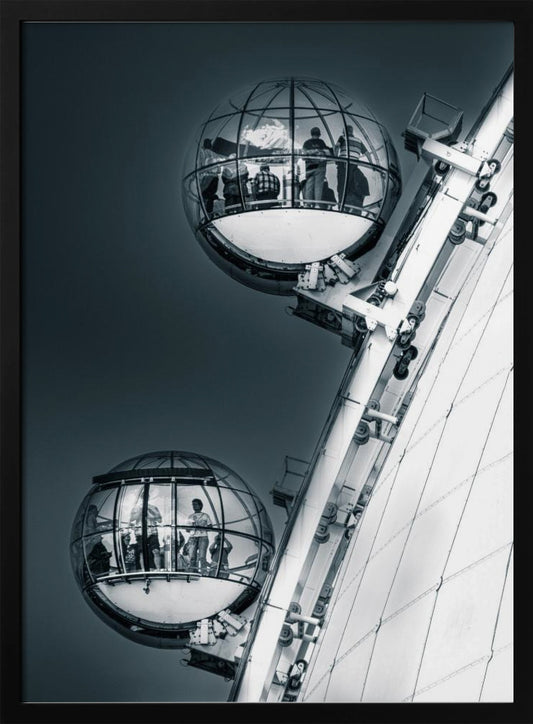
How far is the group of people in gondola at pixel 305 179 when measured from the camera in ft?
41.3

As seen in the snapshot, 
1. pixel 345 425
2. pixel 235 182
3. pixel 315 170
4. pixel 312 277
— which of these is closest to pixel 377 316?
pixel 345 425

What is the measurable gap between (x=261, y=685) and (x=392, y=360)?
2845 mm

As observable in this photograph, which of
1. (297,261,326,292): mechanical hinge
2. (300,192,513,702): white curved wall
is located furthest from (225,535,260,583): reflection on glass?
(297,261,326,292): mechanical hinge

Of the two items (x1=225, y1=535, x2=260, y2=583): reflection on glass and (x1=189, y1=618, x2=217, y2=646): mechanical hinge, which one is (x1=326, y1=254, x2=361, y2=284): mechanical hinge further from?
(x1=189, y1=618, x2=217, y2=646): mechanical hinge

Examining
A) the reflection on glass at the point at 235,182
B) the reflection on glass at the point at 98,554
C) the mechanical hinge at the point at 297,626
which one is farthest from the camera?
the reflection on glass at the point at 98,554

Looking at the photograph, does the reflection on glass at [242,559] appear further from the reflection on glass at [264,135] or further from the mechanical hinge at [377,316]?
the reflection on glass at [264,135]

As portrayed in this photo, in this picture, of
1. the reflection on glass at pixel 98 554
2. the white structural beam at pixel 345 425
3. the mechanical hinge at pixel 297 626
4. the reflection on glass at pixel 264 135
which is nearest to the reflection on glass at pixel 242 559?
the reflection on glass at pixel 98 554

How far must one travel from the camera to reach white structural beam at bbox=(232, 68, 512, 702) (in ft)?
38.9

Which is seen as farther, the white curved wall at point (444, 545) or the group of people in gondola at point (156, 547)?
the group of people in gondola at point (156, 547)

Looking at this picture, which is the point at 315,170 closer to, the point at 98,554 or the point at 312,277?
the point at 312,277

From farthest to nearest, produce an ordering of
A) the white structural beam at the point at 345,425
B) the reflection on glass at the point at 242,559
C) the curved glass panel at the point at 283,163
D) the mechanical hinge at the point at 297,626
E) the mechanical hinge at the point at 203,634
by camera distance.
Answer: the reflection on glass at the point at 242,559 < the mechanical hinge at the point at 203,634 < the curved glass panel at the point at 283,163 < the white structural beam at the point at 345,425 < the mechanical hinge at the point at 297,626

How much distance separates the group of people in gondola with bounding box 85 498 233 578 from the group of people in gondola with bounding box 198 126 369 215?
2.81 metres
